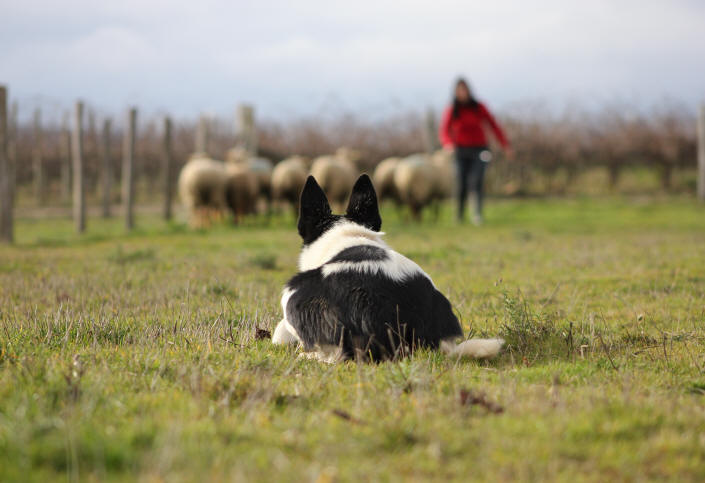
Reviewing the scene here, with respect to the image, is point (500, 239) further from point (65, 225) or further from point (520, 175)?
point (520, 175)

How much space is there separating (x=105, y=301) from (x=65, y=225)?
13.5 meters

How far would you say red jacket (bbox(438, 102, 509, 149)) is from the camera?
47.4ft

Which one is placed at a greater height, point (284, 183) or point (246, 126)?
point (246, 126)

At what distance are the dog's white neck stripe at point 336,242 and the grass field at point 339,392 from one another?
62cm

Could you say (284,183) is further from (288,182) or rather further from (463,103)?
(463,103)

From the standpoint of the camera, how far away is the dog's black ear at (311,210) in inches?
174

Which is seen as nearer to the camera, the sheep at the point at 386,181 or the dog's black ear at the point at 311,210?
the dog's black ear at the point at 311,210

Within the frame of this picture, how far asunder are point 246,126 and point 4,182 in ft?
40.4

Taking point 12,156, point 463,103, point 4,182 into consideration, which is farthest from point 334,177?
point 4,182

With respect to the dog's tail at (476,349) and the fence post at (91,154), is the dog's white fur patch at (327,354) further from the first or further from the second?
the fence post at (91,154)

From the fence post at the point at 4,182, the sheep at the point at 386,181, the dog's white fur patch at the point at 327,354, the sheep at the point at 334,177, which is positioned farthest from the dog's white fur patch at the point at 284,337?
the sheep at the point at 386,181

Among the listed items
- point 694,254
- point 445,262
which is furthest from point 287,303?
point 694,254

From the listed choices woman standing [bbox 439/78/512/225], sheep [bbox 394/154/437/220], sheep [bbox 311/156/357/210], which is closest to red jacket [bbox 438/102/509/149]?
→ woman standing [bbox 439/78/512/225]

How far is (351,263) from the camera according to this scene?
386cm
